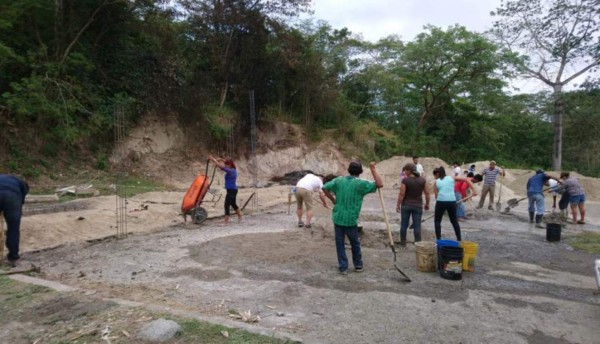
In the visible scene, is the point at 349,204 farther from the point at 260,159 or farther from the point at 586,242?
the point at 260,159

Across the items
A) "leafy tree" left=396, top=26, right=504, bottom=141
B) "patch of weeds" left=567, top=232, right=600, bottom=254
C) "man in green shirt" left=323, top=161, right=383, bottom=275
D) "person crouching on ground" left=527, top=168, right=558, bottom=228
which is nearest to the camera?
"man in green shirt" left=323, top=161, right=383, bottom=275

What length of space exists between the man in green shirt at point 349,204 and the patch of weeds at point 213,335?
252 cm

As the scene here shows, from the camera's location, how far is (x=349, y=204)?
6.02 meters

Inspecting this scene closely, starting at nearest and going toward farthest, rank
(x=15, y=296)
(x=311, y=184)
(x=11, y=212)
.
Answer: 1. (x=15, y=296)
2. (x=11, y=212)
3. (x=311, y=184)

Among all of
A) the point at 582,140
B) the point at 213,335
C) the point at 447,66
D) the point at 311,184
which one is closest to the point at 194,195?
the point at 311,184

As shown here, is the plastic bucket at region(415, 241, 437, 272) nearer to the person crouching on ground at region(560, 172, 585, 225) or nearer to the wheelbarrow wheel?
the wheelbarrow wheel

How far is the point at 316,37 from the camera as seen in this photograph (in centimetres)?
3262

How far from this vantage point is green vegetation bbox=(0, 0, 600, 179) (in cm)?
1544

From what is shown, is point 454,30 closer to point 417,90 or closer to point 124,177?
point 417,90

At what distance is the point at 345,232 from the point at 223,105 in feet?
63.7

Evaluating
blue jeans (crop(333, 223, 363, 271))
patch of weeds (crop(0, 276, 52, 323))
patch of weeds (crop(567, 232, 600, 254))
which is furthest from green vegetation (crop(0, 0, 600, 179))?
patch of weeds (crop(0, 276, 52, 323))

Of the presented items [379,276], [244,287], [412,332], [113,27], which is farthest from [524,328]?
[113,27]

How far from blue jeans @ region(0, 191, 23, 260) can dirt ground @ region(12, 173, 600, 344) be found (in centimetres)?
36

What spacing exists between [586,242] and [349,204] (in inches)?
251
